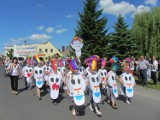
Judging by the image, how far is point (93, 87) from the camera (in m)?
8.36

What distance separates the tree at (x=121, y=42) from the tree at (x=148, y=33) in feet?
17.5

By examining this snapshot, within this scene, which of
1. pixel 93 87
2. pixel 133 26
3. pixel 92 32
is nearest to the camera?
pixel 93 87

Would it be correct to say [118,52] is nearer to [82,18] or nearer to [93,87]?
[82,18]

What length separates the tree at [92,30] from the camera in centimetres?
2714

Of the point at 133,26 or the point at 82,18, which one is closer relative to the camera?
the point at 82,18

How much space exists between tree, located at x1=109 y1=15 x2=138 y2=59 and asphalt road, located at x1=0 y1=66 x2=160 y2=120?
40.5 feet

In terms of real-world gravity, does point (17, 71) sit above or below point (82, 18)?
below

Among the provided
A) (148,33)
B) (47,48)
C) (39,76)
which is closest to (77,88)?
(39,76)

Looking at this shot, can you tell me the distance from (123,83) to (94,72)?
7.55 feet

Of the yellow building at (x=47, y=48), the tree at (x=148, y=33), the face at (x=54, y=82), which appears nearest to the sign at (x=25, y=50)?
the tree at (x=148, y=33)

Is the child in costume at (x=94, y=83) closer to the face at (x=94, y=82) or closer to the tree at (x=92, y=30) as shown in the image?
the face at (x=94, y=82)

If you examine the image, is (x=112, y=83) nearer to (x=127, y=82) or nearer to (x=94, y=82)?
(x=127, y=82)

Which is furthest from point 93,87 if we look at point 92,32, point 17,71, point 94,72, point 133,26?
point 133,26

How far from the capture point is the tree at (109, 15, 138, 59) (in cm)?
2373
